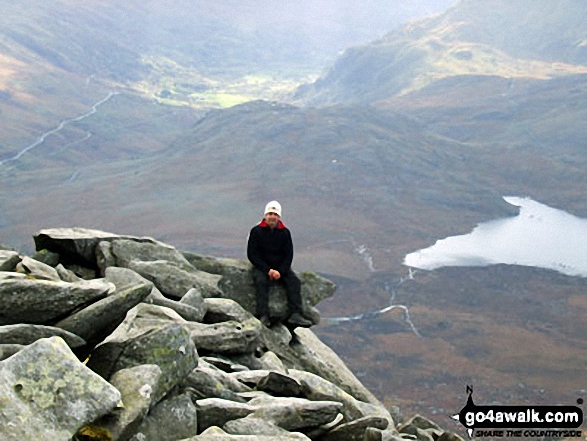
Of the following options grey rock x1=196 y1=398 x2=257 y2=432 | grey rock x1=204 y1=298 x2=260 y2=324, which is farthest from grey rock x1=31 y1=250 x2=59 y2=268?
grey rock x1=196 y1=398 x2=257 y2=432

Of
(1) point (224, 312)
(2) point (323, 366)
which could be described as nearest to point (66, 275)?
(1) point (224, 312)

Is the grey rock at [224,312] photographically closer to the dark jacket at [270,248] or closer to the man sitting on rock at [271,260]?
the man sitting on rock at [271,260]

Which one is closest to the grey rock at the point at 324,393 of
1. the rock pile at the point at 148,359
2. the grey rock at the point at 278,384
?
the rock pile at the point at 148,359

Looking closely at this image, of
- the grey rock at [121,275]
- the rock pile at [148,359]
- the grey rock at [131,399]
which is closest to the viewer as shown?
the rock pile at [148,359]

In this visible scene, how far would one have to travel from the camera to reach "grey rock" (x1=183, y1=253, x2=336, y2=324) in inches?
814

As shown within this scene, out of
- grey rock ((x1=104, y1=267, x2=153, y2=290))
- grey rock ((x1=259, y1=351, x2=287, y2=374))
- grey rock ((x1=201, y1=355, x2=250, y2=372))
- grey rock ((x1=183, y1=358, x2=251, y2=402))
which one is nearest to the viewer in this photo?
grey rock ((x1=183, y1=358, x2=251, y2=402))

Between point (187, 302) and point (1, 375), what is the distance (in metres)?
8.12

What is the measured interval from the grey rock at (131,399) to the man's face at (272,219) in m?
8.17

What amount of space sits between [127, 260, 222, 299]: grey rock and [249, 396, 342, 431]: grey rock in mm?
6008

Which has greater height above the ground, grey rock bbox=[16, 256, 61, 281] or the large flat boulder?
grey rock bbox=[16, 256, 61, 281]

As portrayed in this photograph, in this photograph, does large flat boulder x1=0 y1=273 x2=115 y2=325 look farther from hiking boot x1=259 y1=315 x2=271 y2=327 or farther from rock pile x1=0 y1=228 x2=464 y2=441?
hiking boot x1=259 y1=315 x2=271 y2=327

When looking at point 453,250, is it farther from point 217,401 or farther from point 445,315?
point 217,401

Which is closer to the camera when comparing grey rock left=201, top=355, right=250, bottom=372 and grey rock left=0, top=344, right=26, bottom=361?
grey rock left=0, top=344, right=26, bottom=361

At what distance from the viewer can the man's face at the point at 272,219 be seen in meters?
19.1
